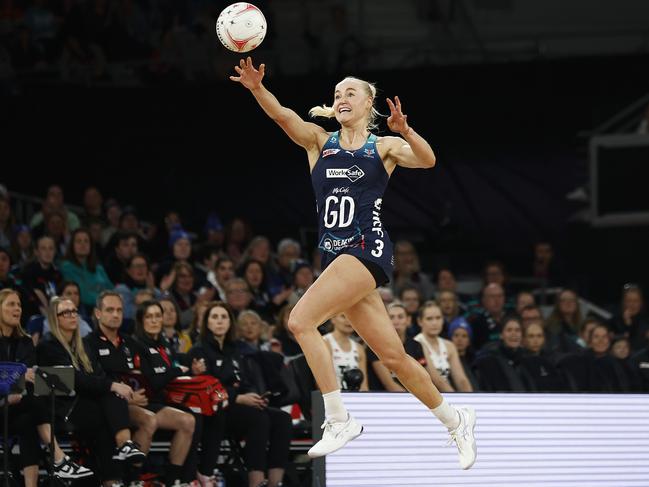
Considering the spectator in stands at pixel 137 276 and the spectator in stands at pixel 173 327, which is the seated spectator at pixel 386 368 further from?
the spectator in stands at pixel 137 276

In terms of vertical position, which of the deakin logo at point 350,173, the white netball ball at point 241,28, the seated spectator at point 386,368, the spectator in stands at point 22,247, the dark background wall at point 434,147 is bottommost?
the seated spectator at point 386,368

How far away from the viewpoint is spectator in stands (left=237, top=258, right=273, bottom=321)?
14586 millimetres

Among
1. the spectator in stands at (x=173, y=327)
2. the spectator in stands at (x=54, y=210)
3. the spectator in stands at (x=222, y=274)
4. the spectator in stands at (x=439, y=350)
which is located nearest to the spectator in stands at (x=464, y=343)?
the spectator in stands at (x=439, y=350)

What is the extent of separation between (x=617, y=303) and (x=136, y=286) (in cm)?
770

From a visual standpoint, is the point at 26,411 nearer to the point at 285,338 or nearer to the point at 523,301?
the point at 285,338

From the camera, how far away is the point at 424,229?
736 inches

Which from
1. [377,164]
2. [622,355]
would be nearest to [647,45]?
[622,355]

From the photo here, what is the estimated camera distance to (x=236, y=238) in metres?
16.8

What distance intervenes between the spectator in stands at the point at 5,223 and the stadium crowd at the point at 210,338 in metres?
0.02

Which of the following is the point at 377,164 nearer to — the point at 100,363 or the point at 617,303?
the point at 100,363

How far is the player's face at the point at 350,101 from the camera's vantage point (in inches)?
323

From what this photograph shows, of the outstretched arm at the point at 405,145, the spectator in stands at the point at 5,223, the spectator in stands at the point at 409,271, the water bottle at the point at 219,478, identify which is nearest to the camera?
the outstretched arm at the point at 405,145

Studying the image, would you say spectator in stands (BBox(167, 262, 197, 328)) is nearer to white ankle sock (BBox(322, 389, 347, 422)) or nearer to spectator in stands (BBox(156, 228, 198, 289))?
spectator in stands (BBox(156, 228, 198, 289))

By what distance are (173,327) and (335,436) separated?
492 cm
